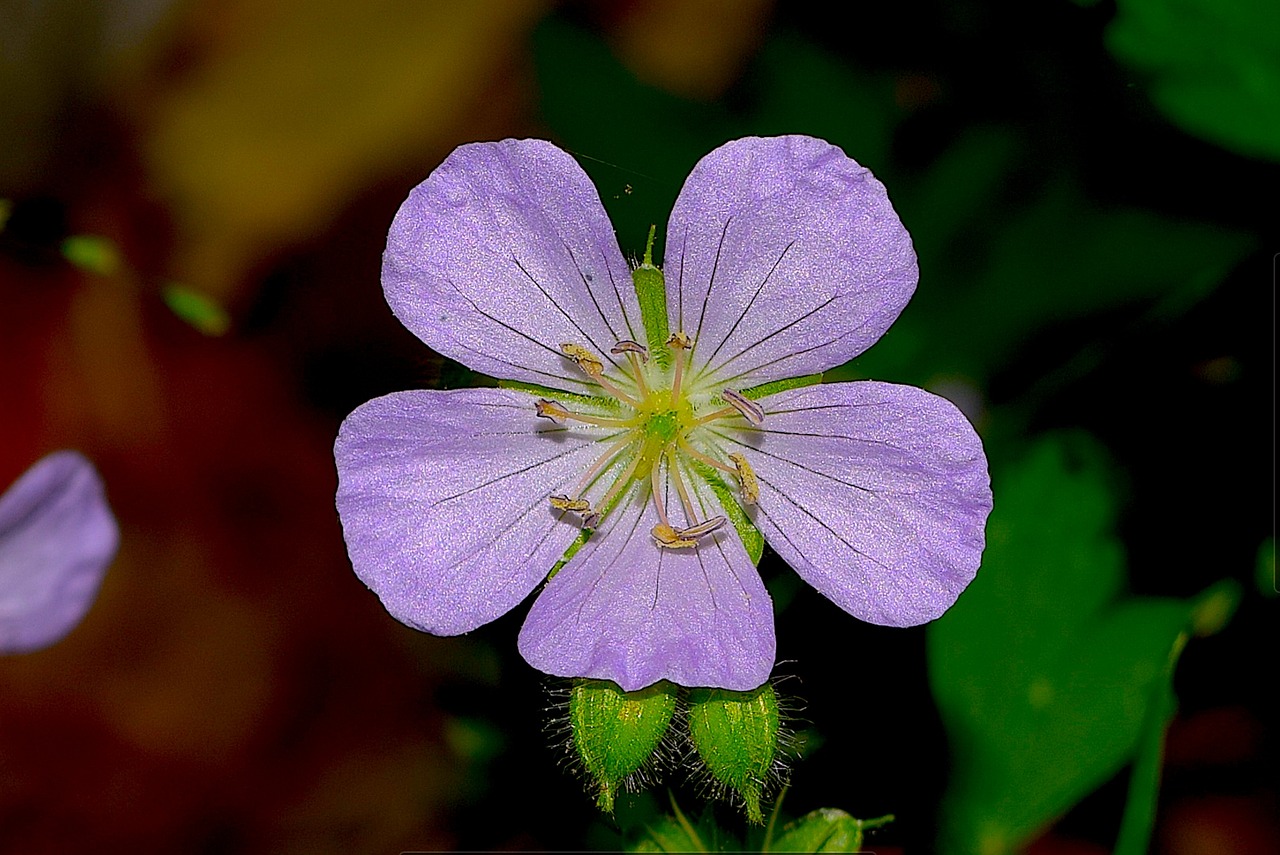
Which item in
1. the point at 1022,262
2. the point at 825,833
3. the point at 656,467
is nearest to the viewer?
the point at 656,467

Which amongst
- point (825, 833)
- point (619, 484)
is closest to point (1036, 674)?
point (825, 833)

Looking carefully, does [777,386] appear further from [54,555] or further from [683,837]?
[54,555]

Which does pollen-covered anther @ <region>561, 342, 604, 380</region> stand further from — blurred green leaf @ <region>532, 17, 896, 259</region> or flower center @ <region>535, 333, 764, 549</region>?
blurred green leaf @ <region>532, 17, 896, 259</region>

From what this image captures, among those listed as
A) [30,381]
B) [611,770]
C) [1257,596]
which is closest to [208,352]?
[30,381]

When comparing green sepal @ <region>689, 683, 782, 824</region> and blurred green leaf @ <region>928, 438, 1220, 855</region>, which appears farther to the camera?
blurred green leaf @ <region>928, 438, 1220, 855</region>

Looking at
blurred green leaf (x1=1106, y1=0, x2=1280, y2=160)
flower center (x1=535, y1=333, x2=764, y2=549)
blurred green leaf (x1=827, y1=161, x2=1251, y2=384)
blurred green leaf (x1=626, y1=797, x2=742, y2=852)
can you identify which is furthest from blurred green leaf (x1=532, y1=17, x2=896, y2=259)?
blurred green leaf (x1=626, y1=797, x2=742, y2=852)

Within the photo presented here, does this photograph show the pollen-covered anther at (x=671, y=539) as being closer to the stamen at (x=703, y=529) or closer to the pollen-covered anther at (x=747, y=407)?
the stamen at (x=703, y=529)

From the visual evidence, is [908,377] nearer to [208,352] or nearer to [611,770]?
[611,770]
